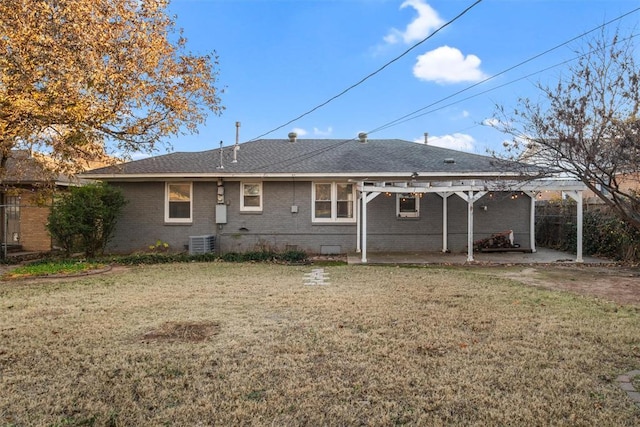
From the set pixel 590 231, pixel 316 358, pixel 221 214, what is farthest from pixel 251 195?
pixel 590 231

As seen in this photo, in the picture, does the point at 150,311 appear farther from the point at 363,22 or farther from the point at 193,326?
the point at 363,22

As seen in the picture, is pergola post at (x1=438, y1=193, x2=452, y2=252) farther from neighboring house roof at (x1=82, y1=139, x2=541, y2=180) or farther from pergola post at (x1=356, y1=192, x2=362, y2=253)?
pergola post at (x1=356, y1=192, x2=362, y2=253)

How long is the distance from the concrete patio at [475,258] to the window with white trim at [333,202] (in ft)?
4.83

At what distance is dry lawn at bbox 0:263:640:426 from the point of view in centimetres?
311

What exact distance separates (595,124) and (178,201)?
12.3 m

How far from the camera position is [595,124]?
6.67 meters

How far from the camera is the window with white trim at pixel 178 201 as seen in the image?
47.2 ft

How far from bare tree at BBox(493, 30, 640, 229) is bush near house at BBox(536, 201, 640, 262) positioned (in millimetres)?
6067

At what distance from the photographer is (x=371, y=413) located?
307cm

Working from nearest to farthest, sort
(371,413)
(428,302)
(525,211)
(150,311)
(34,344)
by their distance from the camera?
(371,413) → (34,344) → (150,311) → (428,302) → (525,211)

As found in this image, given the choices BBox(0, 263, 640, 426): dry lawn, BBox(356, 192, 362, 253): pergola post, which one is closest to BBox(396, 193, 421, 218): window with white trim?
BBox(356, 192, 362, 253): pergola post

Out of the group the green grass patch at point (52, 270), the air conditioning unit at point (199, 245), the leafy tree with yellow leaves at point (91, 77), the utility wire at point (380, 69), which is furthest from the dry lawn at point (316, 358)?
the air conditioning unit at point (199, 245)

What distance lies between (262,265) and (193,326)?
6422mm

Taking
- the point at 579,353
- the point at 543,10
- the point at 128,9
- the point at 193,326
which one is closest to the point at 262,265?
the point at 193,326
